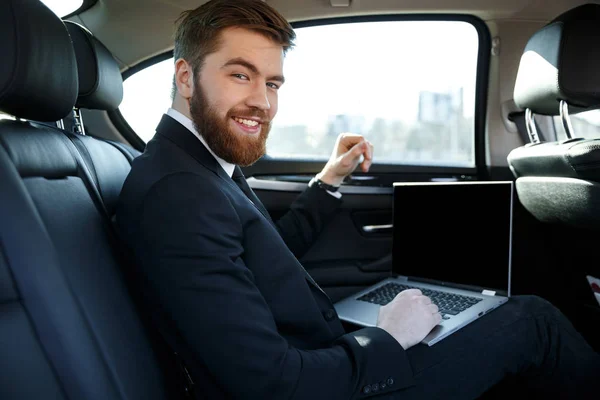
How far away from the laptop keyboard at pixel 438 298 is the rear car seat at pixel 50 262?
2.51 ft

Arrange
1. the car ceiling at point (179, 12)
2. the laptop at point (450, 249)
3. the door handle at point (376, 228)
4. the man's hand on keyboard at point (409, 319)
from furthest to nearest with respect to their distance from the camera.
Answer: the door handle at point (376, 228)
the car ceiling at point (179, 12)
the laptop at point (450, 249)
the man's hand on keyboard at point (409, 319)

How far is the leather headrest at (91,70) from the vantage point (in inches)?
55.2

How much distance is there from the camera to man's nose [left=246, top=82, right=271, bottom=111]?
120 cm

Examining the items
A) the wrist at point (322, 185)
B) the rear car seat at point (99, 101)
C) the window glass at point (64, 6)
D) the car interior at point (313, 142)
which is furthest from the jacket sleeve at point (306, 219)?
the window glass at point (64, 6)

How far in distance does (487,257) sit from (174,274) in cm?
102

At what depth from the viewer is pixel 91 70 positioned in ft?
4.68

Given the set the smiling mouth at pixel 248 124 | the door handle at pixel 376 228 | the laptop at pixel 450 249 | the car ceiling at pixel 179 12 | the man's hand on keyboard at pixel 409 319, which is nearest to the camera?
the man's hand on keyboard at pixel 409 319

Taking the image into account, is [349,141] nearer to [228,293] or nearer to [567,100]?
[567,100]

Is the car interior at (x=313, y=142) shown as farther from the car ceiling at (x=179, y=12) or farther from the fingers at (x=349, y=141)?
the fingers at (x=349, y=141)

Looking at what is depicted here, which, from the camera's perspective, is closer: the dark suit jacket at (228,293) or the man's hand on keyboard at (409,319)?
the dark suit jacket at (228,293)

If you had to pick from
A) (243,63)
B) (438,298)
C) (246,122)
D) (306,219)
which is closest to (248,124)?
(246,122)

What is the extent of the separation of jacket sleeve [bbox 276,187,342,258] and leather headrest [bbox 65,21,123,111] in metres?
0.67

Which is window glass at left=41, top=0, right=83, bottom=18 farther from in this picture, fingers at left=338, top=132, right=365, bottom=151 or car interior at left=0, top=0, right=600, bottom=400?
fingers at left=338, top=132, right=365, bottom=151

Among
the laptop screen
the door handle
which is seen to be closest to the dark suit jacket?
the laptop screen
